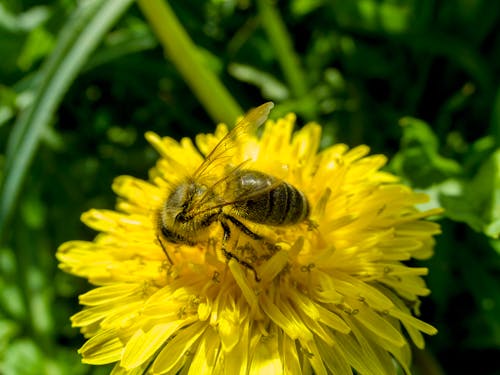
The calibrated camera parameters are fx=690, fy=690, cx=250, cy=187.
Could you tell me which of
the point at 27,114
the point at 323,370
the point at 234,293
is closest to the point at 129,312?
the point at 234,293

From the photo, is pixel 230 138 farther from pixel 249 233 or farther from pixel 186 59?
pixel 186 59

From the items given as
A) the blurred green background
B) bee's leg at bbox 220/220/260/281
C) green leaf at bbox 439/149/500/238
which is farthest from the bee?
the blurred green background

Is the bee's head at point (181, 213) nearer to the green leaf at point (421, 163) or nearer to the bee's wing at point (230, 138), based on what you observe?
the bee's wing at point (230, 138)

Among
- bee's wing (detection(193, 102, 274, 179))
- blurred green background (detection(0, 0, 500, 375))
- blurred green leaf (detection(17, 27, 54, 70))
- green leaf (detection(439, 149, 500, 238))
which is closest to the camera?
bee's wing (detection(193, 102, 274, 179))

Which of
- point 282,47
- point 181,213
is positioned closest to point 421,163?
point 282,47

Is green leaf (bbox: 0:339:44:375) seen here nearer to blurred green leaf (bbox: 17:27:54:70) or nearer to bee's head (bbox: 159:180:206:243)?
bee's head (bbox: 159:180:206:243)

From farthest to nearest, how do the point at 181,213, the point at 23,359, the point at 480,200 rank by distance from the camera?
1. the point at 23,359
2. the point at 480,200
3. the point at 181,213
